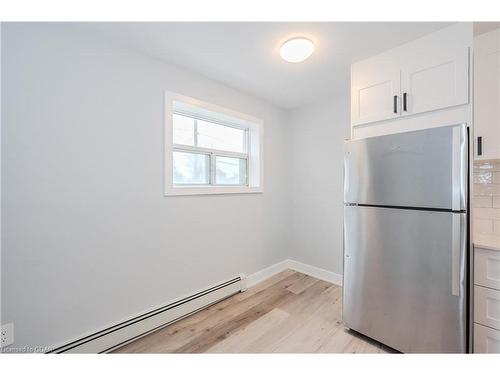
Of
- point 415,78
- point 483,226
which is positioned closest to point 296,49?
point 415,78

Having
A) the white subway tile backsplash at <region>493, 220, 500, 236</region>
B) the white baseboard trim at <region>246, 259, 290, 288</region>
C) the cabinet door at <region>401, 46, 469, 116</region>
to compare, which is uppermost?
the cabinet door at <region>401, 46, 469, 116</region>

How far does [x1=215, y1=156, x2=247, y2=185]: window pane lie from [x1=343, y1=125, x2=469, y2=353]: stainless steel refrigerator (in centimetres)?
135

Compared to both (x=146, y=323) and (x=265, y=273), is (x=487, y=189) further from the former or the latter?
(x=146, y=323)

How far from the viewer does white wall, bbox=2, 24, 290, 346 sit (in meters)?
1.26

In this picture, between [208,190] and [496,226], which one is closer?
[496,226]

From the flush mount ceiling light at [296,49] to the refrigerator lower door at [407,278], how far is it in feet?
4.17

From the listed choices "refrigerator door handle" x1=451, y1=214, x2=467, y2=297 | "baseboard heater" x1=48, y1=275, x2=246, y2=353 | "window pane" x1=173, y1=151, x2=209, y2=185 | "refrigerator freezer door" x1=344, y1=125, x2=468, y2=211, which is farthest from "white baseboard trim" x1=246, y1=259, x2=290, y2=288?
"refrigerator door handle" x1=451, y1=214, x2=467, y2=297

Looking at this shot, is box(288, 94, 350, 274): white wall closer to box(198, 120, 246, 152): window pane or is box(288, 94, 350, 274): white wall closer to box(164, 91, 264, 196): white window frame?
box(164, 91, 264, 196): white window frame

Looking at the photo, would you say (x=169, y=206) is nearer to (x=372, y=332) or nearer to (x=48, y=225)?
(x=48, y=225)

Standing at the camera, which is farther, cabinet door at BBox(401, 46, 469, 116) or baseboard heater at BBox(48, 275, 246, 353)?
baseboard heater at BBox(48, 275, 246, 353)

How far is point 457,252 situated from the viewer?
1.23 m

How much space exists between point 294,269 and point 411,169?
2142mm
